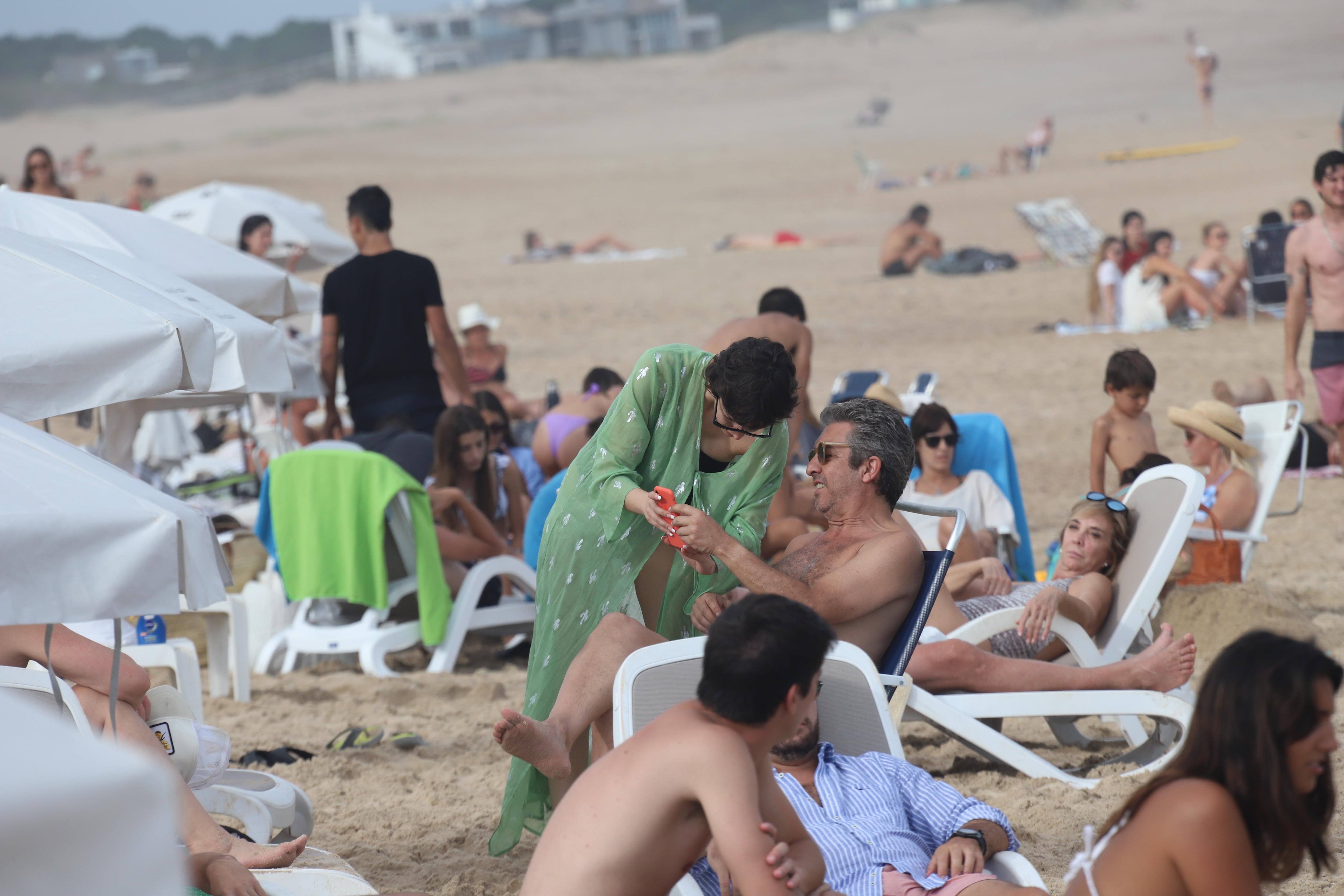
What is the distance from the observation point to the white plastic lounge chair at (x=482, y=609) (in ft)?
17.2

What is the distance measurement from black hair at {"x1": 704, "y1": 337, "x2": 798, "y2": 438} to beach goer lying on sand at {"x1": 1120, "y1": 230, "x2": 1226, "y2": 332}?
10.1 metres

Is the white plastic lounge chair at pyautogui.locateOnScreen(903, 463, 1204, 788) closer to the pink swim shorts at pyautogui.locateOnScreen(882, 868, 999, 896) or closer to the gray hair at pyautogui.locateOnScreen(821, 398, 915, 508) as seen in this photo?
the gray hair at pyautogui.locateOnScreen(821, 398, 915, 508)

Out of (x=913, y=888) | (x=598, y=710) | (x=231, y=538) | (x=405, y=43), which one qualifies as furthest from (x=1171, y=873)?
(x=405, y=43)

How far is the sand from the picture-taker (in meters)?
4.34

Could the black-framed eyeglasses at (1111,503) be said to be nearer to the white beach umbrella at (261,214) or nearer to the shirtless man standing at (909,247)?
the white beach umbrella at (261,214)

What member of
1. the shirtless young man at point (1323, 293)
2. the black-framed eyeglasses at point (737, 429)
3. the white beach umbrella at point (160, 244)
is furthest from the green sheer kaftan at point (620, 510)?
the shirtless young man at point (1323, 293)

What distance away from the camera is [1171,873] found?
1822 mm

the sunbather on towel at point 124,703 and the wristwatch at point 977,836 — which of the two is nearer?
the wristwatch at point 977,836

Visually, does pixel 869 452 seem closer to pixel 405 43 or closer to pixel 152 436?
pixel 152 436

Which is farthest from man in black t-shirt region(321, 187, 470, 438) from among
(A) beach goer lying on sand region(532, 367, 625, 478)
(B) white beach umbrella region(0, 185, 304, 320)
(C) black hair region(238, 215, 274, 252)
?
(C) black hair region(238, 215, 274, 252)

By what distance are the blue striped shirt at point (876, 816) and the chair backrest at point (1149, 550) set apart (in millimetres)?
1435

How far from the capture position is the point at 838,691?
115 inches

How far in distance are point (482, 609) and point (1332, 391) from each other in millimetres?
4232

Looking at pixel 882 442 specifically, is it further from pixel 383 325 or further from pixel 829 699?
pixel 383 325
